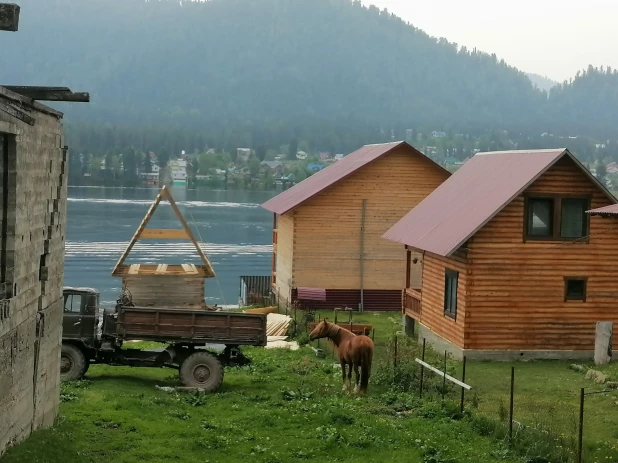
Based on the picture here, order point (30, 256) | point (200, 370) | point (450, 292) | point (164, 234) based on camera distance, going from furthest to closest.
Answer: point (164, 234) < point (450, 292) < point (200, 370) < point (30, 256)

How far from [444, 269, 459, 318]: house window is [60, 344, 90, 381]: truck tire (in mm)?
11208

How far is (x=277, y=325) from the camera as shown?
36.3 meters

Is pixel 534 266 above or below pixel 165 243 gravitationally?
above

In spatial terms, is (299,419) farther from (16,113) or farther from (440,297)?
(440,297)

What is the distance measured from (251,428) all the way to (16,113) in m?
8.25

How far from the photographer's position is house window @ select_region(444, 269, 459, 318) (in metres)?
29.4

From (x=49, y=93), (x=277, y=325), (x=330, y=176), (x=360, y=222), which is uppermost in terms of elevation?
(x=330, y=176)

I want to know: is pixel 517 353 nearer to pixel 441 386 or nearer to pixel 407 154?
pixel 441 386

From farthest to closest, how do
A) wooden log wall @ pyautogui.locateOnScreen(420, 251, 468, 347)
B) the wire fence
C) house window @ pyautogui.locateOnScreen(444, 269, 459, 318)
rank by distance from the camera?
house window @ pyautogui.locateOnScreen(444, 269, 459, 318) < wooden log wall @ pyautogui.locateOnScreen(420, 251, 468, 347) < the wire fence

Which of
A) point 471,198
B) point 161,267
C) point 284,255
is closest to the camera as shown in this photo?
point 471,198

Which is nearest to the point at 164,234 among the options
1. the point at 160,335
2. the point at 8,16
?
the point at 160,335

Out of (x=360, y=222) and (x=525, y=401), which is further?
(x=360, y=222)

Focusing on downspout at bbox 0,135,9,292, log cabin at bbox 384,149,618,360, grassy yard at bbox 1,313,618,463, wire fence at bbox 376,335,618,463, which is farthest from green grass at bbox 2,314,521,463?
log cabin at bbox 384,149,618,360

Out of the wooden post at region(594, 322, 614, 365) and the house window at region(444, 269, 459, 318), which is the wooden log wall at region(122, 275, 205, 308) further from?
the wooden post at region(594, 322, 614, 365)
